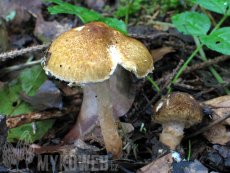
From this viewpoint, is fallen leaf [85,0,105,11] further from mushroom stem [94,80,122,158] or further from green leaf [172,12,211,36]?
mushroom stem [94,80,122,158]

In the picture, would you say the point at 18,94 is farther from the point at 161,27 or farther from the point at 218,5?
the point at 218,5

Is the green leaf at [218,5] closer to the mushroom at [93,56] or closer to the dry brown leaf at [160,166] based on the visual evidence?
the mushroom at [93,56]

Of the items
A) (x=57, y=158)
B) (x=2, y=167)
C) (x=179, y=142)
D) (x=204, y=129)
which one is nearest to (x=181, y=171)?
(x=179, y=142)

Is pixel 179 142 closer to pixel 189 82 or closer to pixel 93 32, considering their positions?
pixel 189 82

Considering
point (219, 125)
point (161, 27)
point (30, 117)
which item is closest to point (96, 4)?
point (161, 27)

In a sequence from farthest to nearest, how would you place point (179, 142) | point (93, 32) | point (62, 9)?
1. point (179, 142)
2. point (62, 9)
3. point (93, 32)

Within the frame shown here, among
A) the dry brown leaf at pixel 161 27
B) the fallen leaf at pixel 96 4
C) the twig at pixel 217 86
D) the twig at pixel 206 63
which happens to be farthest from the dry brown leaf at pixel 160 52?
the fallen leaf at pixel 96 4

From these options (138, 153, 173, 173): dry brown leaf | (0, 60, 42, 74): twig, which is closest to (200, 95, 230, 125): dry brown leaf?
(138, 153, 173, 173): dry brown leaf

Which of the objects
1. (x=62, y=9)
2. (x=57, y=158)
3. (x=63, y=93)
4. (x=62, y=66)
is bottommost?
(x=57, y=158)
